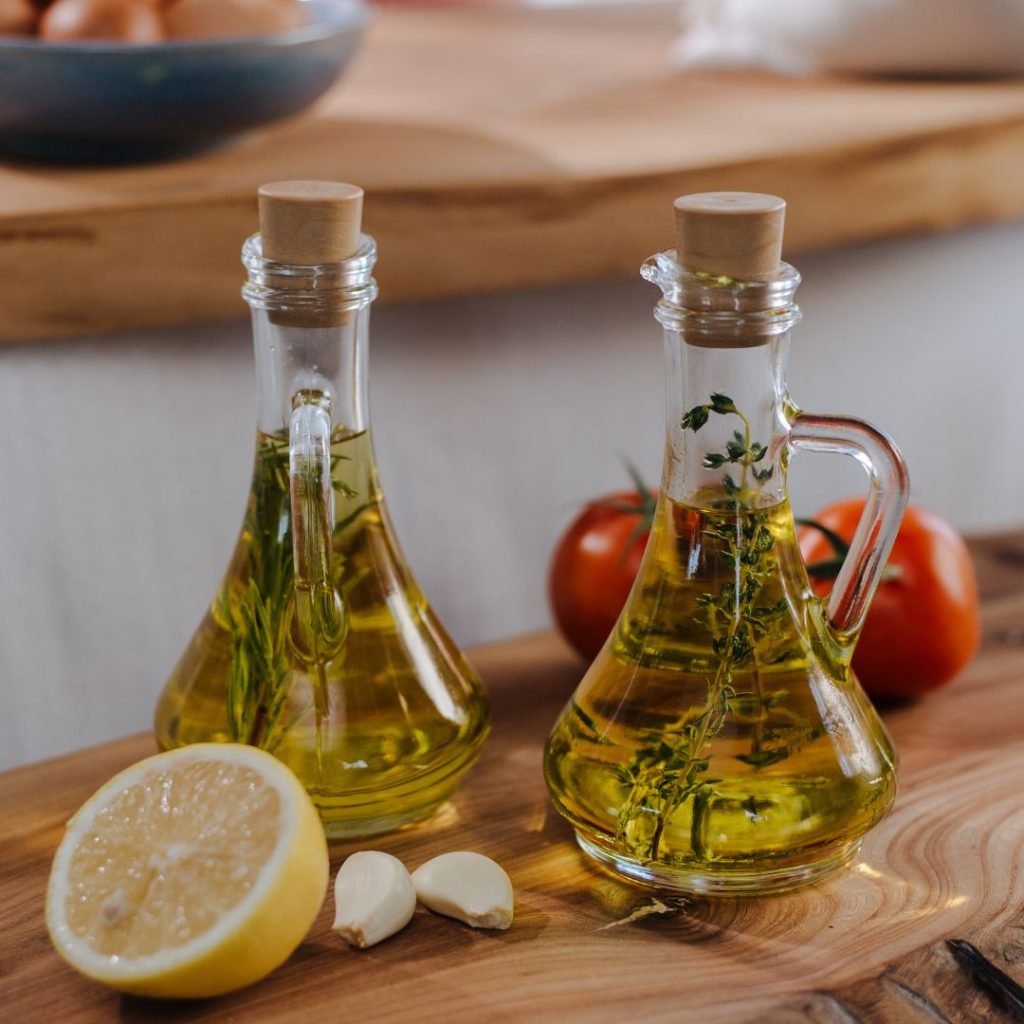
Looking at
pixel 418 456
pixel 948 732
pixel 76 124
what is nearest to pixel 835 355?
pixel 418 456

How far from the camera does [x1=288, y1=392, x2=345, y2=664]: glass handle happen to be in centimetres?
50

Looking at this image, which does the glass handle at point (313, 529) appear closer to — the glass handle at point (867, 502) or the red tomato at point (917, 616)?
the glass handle at point (867, 502)

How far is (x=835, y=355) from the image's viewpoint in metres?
1.06

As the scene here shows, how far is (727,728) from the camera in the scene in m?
0.49

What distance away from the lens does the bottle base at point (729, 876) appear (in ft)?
1.66

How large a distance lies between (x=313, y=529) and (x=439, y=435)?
0.40m

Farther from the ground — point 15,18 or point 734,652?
point 15,18

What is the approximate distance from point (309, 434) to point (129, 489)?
34 centimetres

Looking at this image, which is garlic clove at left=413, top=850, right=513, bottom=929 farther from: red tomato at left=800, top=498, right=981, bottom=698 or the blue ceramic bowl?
the blue ceramic bowl

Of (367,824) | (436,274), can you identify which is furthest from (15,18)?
→ (367,824)

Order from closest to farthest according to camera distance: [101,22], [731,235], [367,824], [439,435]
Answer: [731,235], [367,824], [101,22], [439,435]

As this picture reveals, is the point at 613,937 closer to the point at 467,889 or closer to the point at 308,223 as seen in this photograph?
the point at 467,889

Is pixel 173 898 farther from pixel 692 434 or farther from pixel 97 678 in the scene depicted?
pixel 97 678

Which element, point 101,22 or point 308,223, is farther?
point 101,22
